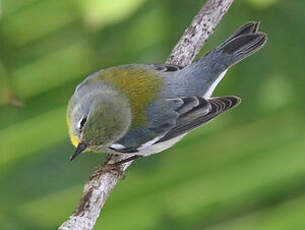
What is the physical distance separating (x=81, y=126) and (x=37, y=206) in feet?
3.20

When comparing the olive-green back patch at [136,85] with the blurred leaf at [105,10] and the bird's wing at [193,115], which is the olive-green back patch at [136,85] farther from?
the blurred leaf at [105,10]

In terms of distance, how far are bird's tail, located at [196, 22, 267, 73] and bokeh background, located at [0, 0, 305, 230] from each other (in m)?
0.06

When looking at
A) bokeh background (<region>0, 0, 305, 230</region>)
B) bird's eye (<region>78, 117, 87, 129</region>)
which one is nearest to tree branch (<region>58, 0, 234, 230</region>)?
bokeh background (<region>0, 0, 305, 230</region>)

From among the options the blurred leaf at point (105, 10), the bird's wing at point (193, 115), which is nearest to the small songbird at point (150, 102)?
the bird's wing at point (193, 115)

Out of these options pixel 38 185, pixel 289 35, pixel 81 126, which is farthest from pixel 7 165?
pixel 289 35

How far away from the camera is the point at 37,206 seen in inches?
159

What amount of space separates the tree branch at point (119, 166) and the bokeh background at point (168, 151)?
0.20ft

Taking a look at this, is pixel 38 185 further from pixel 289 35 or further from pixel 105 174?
pixel 289 35

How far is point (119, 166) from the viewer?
3.17m

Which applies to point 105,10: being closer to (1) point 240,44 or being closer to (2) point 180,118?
(2) point 180,118

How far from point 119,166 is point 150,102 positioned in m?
0.34

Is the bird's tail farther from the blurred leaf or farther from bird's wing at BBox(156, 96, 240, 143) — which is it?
the blurred leaf

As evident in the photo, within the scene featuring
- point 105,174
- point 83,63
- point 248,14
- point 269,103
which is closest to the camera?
point 105,174

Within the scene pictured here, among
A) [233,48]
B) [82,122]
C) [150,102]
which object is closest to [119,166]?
[82,122]
